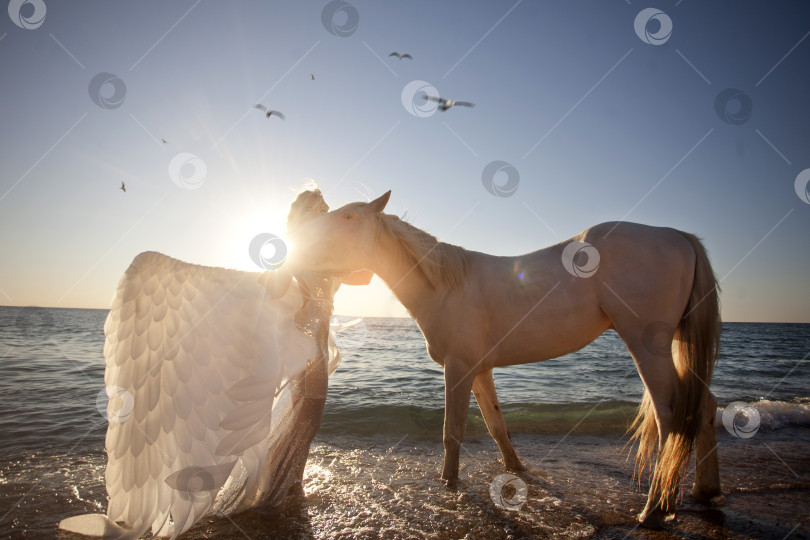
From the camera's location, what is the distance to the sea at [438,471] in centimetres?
289

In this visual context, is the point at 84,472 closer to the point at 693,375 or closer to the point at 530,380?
the point at 693,375

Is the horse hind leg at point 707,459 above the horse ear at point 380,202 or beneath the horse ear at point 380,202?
beneath

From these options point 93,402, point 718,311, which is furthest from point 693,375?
point 93,402

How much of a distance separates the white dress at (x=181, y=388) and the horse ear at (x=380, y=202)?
1138 millimetres
